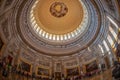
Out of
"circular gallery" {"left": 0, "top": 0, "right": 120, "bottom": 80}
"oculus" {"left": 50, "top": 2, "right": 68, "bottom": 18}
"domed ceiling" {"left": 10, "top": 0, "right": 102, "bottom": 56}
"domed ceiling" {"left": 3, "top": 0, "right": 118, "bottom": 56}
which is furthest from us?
"oculus" {"left": 50, "top": 2, "right": 68, "bottom": 18}

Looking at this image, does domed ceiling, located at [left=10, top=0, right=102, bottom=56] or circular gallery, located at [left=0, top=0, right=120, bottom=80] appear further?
domed ceiling, located at [left=10, top=0, right=102, bottom=56]

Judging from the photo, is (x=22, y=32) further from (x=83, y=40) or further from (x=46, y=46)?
(x=83, y=40)

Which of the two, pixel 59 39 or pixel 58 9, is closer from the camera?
pixel 59 39

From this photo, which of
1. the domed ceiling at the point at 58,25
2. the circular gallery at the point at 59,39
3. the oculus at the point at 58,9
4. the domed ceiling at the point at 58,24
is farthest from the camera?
the oculus at the point at 58,9

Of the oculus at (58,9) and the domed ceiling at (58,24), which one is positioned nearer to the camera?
the domed ceiling at (58,24)

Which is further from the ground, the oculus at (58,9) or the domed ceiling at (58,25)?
the oculus at (58,9)

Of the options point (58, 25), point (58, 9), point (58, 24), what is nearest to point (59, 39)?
point (58, 25)

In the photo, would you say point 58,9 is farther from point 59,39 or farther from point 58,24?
point 59,39

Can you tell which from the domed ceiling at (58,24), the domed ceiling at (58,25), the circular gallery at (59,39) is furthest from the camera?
the domed ceiling at (58,25)

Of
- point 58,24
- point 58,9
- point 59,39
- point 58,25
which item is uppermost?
point 58,9

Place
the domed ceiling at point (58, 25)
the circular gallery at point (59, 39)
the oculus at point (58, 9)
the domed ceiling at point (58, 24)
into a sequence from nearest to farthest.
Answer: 1. the circular gallery at point (59, 39)
2. the domed ceiling at point (58, 24)
3. the domed ceiling at point (58, 25)
4. the oculus at point (58, 9)

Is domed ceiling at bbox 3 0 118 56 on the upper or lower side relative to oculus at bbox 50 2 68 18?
lower

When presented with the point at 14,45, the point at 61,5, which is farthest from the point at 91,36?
the point at 14,45

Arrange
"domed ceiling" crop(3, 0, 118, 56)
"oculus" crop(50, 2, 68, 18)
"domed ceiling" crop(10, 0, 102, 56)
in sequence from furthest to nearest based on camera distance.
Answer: "oculus" crop(50, 2, 68, 18) < "domed ceiling" crop(10, 0, 102, 56) < "domed ceiling" crop(3, 0, 118, 56)
